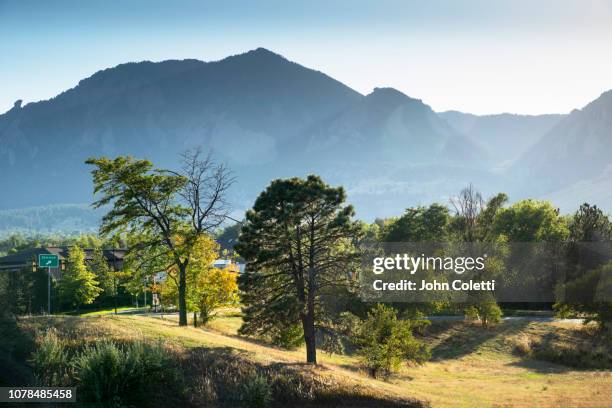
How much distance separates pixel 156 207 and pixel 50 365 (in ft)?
66.7

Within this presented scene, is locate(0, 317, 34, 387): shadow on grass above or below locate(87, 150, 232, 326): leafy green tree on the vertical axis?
below

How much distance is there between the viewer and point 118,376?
24625 millimetres

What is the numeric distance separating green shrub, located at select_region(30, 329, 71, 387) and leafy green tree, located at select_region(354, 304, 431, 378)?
2513cm

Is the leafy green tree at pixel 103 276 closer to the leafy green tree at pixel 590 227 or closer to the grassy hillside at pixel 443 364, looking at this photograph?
the grassy hillside at pixel 443 364

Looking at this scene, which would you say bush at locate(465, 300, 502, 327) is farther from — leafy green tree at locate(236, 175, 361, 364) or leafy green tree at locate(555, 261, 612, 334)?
leafy green tree at locate(236, 175, 361, 364)

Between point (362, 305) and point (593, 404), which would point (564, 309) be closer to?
point (362, 305)

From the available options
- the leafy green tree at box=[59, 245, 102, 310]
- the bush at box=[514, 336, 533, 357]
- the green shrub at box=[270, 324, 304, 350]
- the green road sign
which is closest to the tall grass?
the green shrub at box=[270, 324, 304, 350]

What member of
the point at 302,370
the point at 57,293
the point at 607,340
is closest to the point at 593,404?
the point at 302,370

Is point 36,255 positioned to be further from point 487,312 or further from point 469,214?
point 487,312

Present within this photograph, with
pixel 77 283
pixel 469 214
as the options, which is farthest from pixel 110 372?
pixel 469 214

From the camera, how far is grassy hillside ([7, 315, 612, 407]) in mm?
32000

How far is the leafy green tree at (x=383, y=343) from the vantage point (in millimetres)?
46562

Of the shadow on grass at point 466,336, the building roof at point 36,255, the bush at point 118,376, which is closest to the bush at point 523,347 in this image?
the shadow on grass at point 466,336

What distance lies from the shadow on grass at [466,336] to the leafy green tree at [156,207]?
1256 inches
